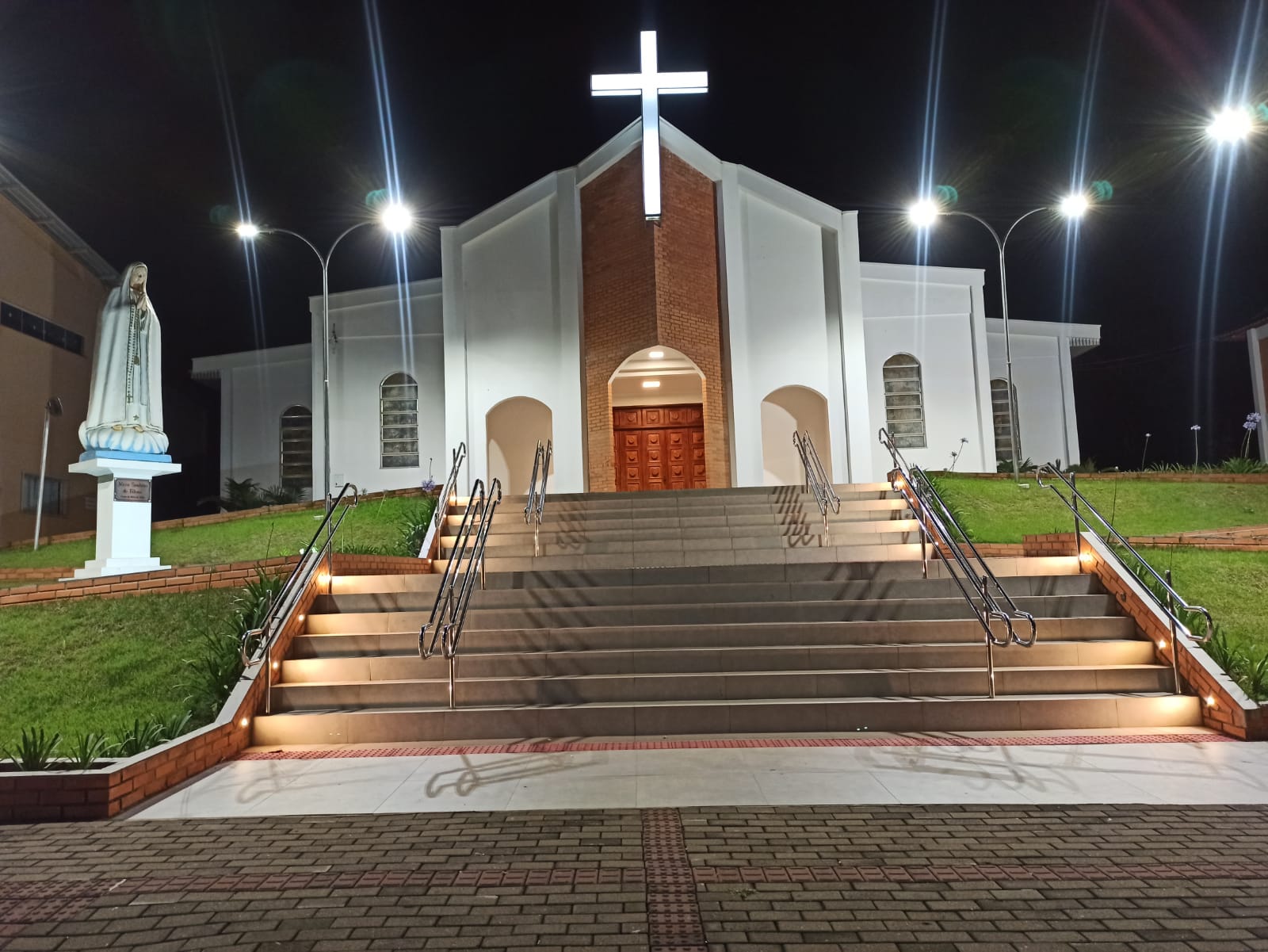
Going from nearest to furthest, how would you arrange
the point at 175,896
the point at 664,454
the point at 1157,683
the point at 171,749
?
the point at 175,896
the point at 171,749
the point at 1157,683
the point at 664,454

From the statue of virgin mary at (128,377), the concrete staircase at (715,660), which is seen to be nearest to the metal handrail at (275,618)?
the concrete staircase at (715,660)

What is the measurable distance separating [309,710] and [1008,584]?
260 inches

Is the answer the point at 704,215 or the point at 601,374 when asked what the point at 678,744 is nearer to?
the point at 601,374

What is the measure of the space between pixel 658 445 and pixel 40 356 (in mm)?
14478

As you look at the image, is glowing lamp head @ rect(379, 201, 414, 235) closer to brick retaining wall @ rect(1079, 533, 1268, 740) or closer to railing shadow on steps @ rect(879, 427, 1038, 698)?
railing shadow on steps @ rect(879, 427, 1038, 698)

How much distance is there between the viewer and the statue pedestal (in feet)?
34.4

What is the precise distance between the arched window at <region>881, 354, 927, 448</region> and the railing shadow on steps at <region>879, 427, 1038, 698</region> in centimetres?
773

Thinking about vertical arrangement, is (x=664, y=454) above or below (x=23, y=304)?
below

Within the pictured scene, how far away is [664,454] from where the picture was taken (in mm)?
18281

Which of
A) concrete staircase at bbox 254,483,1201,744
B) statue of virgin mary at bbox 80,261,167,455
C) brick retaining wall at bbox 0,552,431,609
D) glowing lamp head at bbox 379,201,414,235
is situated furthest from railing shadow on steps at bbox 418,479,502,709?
glowing lamp head at bbox 379,201,414,235

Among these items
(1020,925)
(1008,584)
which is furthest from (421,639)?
(1008,584)

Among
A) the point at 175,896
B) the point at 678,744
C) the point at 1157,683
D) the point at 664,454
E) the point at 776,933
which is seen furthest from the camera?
the point at 664,454

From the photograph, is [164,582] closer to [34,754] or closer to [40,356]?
[34,754]

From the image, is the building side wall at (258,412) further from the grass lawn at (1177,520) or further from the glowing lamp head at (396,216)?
the grass lawn at (1177,520)
